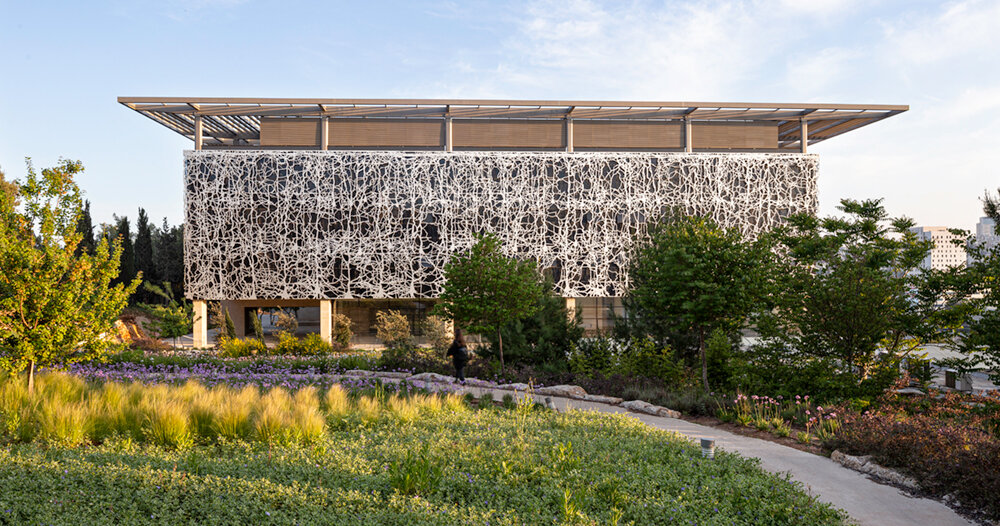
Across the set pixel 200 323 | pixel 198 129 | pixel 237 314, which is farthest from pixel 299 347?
pixel 198 129

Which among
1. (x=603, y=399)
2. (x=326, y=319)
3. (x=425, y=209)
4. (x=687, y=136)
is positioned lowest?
(x=603, y=399)

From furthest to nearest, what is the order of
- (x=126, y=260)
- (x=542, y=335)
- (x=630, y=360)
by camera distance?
(x=126, y=260) → (x=542, y=335) → (x=630, y=360)

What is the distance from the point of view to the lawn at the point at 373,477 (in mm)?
4785

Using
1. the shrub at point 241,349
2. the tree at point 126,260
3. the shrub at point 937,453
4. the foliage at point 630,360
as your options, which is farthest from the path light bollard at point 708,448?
the tree at point 126,260

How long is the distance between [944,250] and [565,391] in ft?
45.6

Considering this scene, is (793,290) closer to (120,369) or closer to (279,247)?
Answer: (120,369)

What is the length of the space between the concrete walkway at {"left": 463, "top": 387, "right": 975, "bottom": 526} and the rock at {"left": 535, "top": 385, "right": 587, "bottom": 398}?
3.55 m

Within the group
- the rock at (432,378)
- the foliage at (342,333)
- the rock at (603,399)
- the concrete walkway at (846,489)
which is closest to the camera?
the concrete walkway at (846,489)

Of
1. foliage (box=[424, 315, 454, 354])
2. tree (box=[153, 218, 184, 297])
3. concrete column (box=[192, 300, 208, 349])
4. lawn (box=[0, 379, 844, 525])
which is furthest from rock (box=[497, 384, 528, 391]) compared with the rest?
tree (box=[153, 218, 184, 297])

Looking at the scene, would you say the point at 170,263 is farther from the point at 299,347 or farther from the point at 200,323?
the point at 299,347

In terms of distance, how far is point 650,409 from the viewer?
10.4 meters

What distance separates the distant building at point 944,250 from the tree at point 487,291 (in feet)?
31.7

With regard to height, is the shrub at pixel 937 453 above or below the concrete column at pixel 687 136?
below

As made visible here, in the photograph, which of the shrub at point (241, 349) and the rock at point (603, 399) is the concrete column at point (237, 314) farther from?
the rock at point (603, 399)
